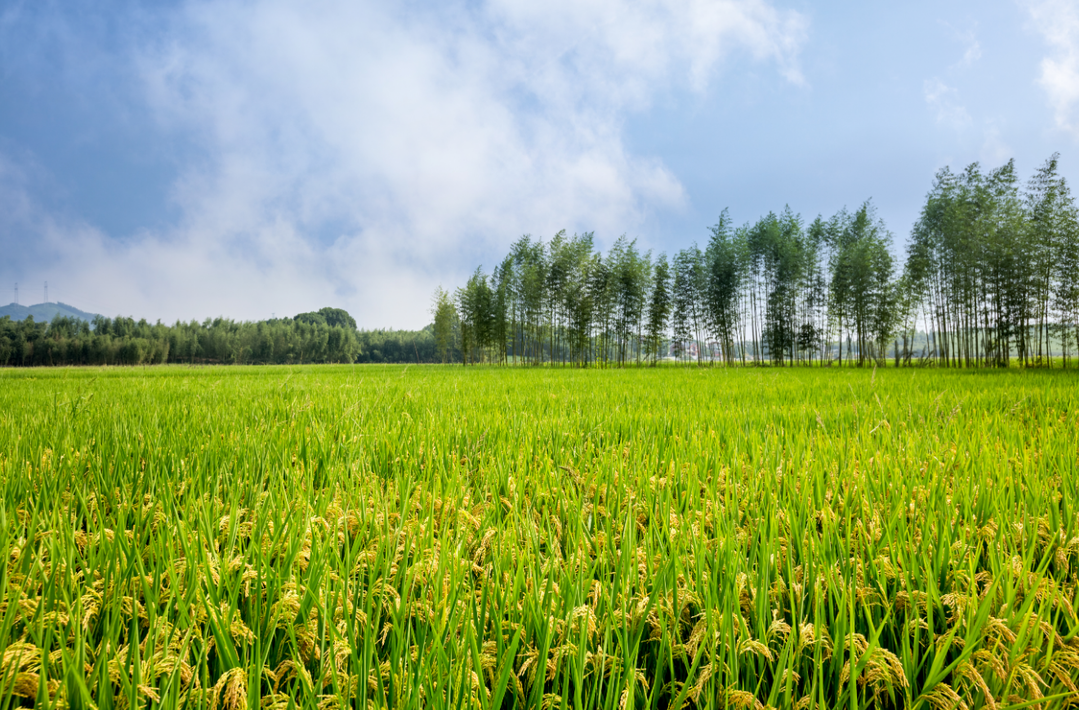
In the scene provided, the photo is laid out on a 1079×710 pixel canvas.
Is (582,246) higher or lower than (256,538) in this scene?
higher

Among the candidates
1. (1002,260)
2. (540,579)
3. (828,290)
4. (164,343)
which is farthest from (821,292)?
(164,343)

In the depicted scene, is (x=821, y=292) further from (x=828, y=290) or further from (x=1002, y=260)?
(x=1002, y=260)

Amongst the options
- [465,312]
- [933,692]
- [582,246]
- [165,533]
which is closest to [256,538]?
[165,533]

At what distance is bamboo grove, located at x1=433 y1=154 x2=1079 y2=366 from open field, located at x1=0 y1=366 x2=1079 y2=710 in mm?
18406

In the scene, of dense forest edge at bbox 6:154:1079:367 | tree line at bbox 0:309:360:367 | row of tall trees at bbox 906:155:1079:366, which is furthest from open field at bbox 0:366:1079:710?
tree line at bbox 0:309:360:367

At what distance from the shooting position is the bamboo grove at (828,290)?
20734 millimetres

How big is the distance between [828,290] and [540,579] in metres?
39.6

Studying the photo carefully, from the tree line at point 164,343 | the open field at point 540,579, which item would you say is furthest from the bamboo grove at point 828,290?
the tree line at point 164,343

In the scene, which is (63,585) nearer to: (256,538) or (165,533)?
(165,533)

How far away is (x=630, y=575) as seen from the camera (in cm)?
96

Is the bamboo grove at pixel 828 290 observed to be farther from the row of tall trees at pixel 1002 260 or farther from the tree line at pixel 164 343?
the tree line at pixel 164 343

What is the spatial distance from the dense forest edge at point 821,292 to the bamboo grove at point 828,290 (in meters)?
0.09

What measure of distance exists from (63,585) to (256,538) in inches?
13.7

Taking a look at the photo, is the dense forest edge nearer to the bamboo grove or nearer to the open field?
the bamboo grove
